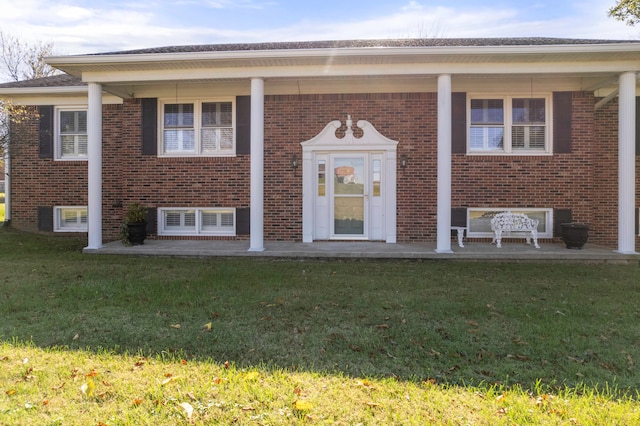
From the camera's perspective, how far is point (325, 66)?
23.5 ft

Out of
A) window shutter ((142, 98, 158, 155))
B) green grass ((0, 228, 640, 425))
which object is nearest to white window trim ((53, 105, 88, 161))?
window shutter ((142, 98, 158, 155))

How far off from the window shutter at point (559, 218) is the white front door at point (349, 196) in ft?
11.9

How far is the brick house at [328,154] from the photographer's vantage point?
8.39 meters

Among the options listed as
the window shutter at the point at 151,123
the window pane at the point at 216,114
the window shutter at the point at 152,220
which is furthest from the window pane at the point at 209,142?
the window shutter at the point at 152,220

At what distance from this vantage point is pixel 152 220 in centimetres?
908

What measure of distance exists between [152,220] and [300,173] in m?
3.54

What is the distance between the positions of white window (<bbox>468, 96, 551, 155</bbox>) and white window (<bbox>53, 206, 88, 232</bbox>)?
9.05 meters

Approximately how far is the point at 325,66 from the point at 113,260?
5.07 m

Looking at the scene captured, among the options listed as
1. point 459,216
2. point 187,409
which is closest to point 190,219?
point 459,216

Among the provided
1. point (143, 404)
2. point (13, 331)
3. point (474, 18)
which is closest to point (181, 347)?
point (143, 404)

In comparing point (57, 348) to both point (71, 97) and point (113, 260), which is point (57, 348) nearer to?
point (113, 260)

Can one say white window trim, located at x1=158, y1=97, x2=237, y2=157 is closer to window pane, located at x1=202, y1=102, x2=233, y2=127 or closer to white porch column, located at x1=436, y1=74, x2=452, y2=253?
window pane, located at x1=202, y1=102, x2=233, y2=127

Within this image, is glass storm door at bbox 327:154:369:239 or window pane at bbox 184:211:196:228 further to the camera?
window pane at bbox 184:211:196:228

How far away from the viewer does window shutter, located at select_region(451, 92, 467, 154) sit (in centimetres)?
845
